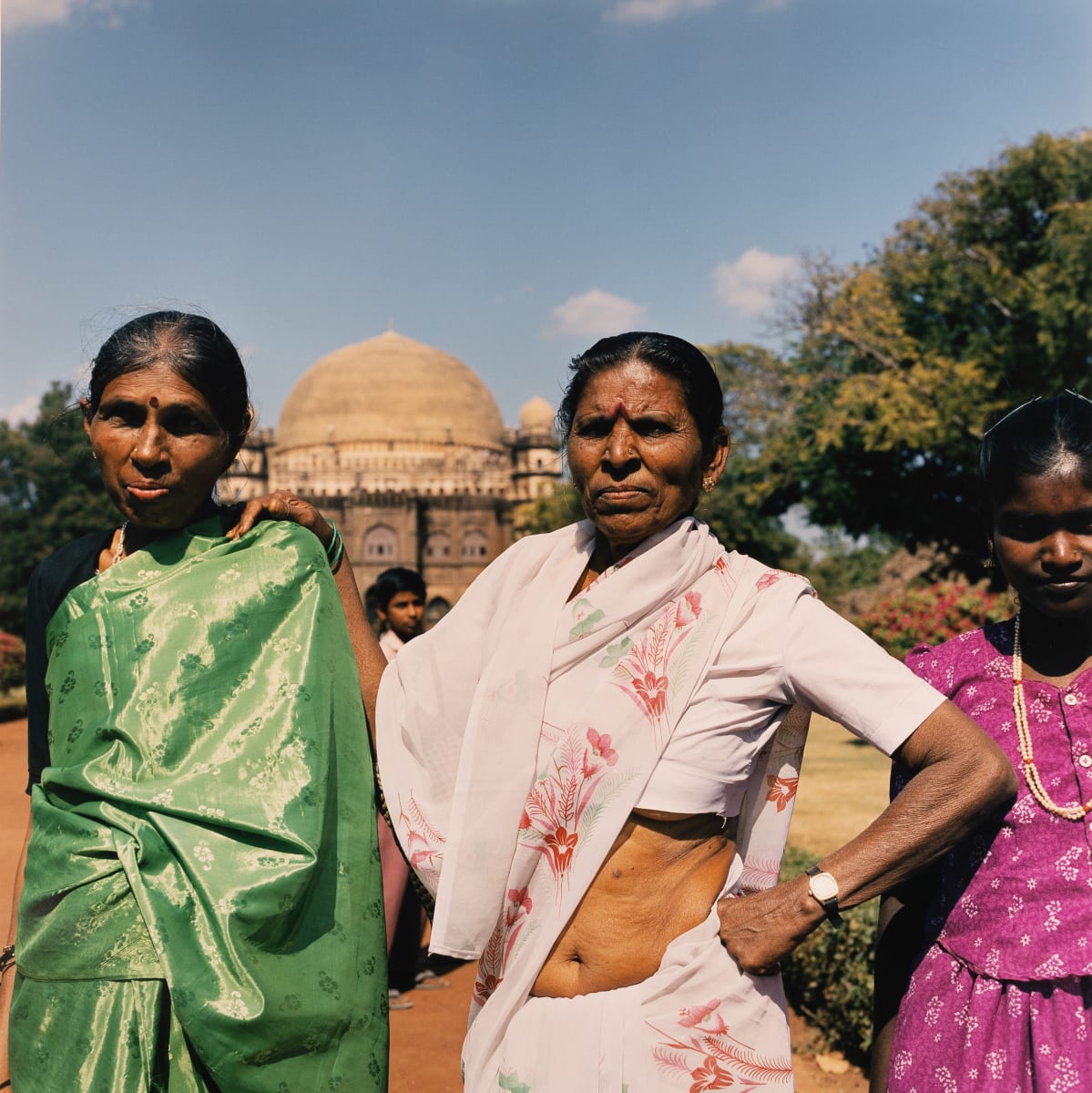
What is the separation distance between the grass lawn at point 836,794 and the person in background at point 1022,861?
199 inches

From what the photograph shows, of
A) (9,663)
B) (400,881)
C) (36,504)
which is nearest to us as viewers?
(400,881)

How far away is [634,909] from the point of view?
193 centimetres

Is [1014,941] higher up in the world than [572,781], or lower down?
lower down

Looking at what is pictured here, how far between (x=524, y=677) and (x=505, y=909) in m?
0.40

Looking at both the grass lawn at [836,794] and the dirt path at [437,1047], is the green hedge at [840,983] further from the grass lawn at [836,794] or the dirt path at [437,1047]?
the grass lawn at [836,794]

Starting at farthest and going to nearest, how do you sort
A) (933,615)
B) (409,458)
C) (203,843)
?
(409,458) → (933,615) → (203,843)

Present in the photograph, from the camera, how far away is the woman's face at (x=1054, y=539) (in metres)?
2.02

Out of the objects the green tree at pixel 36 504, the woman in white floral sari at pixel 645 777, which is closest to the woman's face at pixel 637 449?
the woman in white floral sari at pixel 645 777

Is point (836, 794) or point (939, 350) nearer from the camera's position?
point (836, 794)

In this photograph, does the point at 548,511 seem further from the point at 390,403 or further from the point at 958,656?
the point at 958,656

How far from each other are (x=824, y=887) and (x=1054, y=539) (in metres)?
0.74

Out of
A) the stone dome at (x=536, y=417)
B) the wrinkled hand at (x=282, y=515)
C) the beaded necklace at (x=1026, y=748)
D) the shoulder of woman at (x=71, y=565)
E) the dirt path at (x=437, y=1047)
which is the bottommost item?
the dirt path at (x=437, y=1047)

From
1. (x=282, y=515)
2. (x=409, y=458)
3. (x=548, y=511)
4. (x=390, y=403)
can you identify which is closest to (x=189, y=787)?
(x=282, y=515)

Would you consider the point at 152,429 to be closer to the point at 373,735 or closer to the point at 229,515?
the point at 229,515
